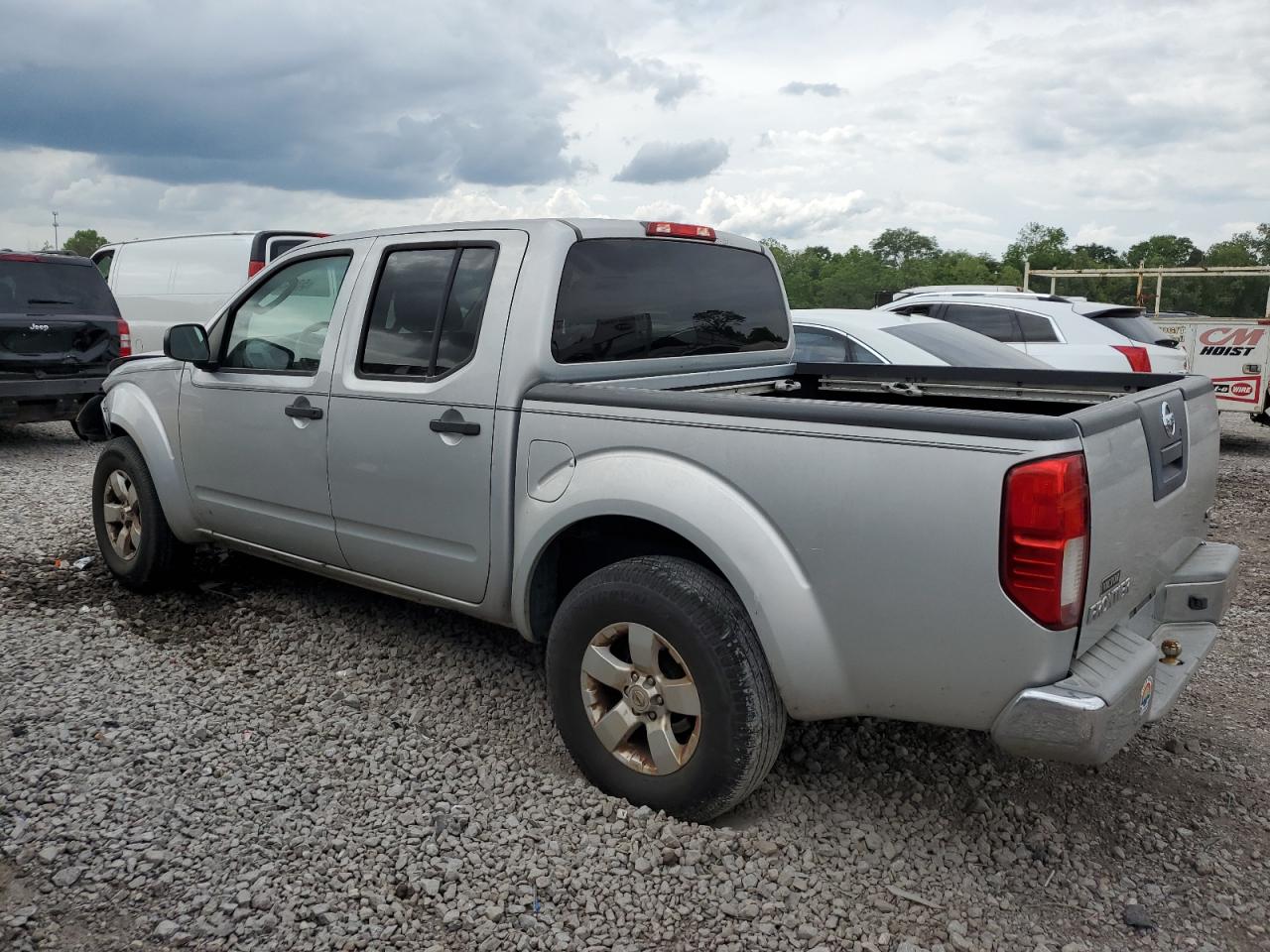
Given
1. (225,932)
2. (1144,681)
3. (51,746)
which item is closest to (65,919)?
(225,932)

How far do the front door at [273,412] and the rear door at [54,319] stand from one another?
245 inches

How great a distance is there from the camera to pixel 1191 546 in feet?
11.8

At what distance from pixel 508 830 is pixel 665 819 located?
1.61 ft

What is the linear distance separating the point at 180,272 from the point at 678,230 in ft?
31.4

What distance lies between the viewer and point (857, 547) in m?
2.80

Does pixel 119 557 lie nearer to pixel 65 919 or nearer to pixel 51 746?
pixel 51 746

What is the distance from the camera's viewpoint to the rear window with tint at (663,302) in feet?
12.5

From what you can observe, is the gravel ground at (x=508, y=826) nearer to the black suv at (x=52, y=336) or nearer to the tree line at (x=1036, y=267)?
the black suv at (x=52, y=336)

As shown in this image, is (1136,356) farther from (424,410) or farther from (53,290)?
(53,290)

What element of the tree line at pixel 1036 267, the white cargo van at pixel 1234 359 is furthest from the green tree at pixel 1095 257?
the white cargo van at pixel 1234 359

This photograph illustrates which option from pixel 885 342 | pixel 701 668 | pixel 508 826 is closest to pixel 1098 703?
pixel 701 668

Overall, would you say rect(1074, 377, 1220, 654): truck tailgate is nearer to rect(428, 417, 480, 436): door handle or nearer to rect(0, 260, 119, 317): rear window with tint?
rect(428, 417, 480, 436): door handle

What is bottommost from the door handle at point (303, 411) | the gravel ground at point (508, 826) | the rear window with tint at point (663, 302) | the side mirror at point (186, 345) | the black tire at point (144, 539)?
the gravel ground at point (508, 826)

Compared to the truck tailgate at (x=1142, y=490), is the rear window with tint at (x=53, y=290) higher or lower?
higher
